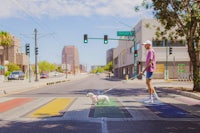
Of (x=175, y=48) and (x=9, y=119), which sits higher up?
(x=175, y=48)

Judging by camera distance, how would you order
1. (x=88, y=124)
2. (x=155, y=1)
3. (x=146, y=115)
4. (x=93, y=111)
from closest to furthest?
(x=88, y=124), (x=146, y=115), (x=93, y=111), (x=155, y=1)

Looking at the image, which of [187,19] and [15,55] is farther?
[15,55]

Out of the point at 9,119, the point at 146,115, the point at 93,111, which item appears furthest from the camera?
the point at 93,111

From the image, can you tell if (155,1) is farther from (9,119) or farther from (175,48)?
(175,48)

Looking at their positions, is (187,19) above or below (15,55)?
below

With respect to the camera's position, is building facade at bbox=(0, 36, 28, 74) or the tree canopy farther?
building facade at bbox=(0, 36, 28, 74)

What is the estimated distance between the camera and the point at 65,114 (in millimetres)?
9469

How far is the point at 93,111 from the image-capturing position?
10.0 m

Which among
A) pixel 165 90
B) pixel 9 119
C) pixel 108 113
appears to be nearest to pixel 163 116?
pixel 108 113

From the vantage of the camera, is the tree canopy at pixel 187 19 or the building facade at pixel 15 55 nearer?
the tree canopy at pixel 187 19

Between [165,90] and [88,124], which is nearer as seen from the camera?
[88,124]

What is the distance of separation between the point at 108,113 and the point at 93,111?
0.61 meters

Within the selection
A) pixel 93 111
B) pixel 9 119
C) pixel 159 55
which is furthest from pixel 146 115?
pixel 159 55

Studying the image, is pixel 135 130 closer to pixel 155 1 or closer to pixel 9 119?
pixel 9 119
